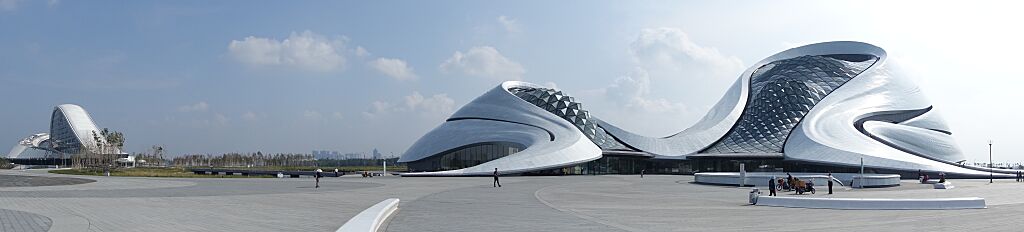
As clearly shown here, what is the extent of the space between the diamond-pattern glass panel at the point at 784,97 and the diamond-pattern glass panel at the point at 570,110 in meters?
8.77

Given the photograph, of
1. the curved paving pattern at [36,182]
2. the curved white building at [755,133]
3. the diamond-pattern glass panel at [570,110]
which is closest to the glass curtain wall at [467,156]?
the curved white building at [755,133]

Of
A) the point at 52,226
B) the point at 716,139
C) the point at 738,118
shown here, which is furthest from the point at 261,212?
the point at 738,118

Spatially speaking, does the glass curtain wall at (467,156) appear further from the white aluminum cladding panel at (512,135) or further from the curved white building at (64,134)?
the curved white building at (64,134)

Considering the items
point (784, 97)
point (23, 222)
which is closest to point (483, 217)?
point (23, 222)

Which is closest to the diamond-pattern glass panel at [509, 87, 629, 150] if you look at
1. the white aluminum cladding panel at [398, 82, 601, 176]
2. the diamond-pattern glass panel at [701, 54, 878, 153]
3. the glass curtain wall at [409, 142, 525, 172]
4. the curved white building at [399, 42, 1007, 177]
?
the curved white building at [399, 42, 1007, 177]

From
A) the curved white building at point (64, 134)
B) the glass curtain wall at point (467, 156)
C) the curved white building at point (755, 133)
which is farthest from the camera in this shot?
the curved white building at point (64, 134)

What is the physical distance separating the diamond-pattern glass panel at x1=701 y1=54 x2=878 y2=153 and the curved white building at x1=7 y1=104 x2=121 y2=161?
88.2m

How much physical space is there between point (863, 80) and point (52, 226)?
66590 mm

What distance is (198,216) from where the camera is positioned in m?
15.7

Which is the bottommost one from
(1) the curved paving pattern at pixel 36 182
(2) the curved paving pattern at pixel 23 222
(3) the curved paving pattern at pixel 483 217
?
(1) the curved paving pattern at pixel 36 182

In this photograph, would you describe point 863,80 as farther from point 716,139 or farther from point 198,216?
point 198,216

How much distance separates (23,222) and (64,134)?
114524 millimetres

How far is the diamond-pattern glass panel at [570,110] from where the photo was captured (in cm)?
6306

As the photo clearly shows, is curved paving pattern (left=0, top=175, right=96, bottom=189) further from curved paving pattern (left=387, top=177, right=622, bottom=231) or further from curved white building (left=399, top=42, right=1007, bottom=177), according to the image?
curved paving pattern (left=387, top=177, right=622, bottom=231)
